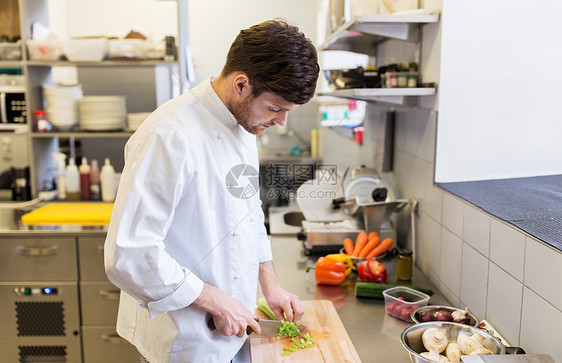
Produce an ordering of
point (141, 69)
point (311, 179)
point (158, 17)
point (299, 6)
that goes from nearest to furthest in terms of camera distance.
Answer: point (299, 6) → point (311, 179) → point (141, 69) → point (158, 17)

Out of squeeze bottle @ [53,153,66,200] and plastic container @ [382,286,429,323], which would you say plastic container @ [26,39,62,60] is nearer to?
squeeze bottle @ [53,153,66,200]

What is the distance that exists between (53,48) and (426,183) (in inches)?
75.9

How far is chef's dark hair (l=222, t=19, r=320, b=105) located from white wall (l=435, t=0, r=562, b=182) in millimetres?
735

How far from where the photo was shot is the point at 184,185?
111cm

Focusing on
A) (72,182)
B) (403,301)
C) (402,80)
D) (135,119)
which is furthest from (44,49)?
(403,301)

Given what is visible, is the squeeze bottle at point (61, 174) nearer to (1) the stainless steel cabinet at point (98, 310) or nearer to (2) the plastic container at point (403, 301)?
(1) the stainless steel cabinet at point (98, 310)

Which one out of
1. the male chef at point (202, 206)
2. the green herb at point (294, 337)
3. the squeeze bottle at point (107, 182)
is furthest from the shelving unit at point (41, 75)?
the green herb at point (294, 337)

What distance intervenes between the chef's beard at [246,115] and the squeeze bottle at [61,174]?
182 cm

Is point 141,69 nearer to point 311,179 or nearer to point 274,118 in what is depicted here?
point 311,179

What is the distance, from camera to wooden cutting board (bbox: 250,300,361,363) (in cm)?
125

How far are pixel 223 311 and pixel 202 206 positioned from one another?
0.76 ft

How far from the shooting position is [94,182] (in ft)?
9.17

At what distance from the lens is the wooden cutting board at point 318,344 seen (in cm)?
125

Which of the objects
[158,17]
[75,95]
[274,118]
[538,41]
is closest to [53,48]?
[75,95]
